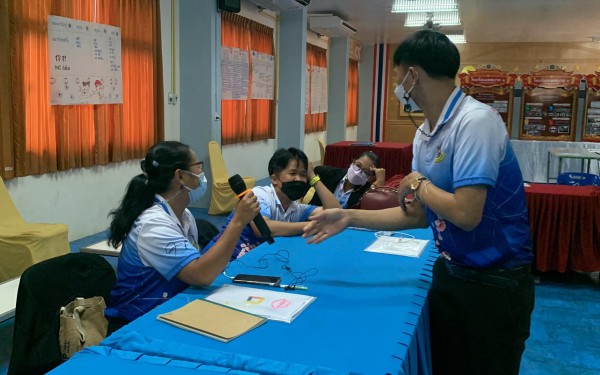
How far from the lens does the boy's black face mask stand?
2.63m

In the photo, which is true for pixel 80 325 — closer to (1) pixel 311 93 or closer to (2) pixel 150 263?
(2) pixel 150 263

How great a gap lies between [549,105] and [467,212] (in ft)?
29.2

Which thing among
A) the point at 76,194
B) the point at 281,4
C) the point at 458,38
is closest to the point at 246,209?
the point at 76,194

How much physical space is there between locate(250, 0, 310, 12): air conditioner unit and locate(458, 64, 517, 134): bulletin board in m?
3.34

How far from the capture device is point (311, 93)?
35.0 feet

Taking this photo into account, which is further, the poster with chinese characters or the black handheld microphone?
the poster with chinese characters

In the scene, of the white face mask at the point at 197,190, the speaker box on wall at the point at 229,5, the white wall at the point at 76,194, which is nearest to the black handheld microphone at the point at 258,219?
the white face mask at the point at 197,190

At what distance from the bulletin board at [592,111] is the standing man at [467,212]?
29.0 feet

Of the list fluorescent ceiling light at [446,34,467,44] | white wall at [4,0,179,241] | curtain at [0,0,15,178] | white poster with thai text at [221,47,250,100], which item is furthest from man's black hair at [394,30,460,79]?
fluorescent ceiling light at [446,34,467,44]

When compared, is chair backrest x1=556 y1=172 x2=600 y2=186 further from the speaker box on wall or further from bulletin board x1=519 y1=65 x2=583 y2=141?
the speaker box on wall

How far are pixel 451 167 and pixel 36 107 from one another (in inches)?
153

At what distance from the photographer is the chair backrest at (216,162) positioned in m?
6.48

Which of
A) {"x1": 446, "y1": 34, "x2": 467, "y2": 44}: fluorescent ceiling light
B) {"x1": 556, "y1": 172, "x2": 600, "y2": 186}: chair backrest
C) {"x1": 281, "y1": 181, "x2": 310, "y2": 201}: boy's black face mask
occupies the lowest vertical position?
{"x1": 556, "y1": 172, "x2": 600, "y2": 186}: chair backrest

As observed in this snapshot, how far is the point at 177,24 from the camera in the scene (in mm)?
6352
